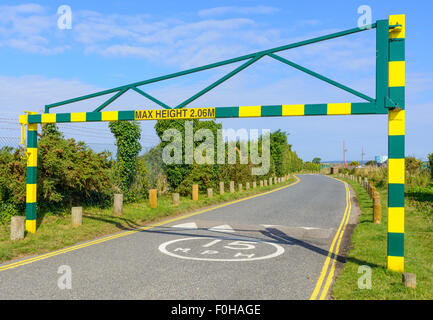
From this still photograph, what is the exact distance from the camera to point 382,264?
696 cm

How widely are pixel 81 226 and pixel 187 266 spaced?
5.00 meters

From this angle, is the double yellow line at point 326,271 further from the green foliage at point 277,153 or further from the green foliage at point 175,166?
the green foliage at point 277,153

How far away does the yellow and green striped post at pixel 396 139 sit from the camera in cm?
633

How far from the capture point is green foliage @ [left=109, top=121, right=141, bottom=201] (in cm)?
1622

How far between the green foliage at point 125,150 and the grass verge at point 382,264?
9.98 metres

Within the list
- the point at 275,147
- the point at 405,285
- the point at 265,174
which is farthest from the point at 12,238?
the point at 275,147

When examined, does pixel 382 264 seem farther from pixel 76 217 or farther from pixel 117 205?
pixel 117 205

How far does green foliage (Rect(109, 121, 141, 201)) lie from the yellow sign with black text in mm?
8373

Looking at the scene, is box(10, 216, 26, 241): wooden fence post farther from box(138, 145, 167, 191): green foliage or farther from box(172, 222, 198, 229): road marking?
box(138, 145, 167, 191): green foliage

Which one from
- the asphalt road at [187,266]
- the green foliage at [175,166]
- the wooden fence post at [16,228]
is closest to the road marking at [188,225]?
the asphalt road at [187,266]
